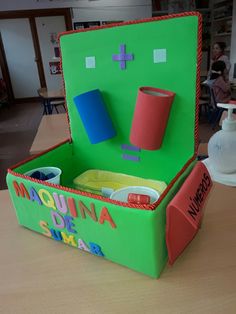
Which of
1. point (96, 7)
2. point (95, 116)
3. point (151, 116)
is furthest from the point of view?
point (96, 7)

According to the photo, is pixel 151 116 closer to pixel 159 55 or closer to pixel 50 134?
pixel 159 55

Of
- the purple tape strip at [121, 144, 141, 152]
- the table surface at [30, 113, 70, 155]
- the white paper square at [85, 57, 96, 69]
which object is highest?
the white paper square at [85, 57, 96, 69]

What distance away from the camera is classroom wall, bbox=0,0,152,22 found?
5555 millimetres

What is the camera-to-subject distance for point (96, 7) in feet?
18.6

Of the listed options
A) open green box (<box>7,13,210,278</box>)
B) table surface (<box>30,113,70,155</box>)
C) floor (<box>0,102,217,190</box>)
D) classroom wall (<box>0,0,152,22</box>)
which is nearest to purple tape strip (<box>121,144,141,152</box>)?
open green box (<box>7,13,210,278</box>)

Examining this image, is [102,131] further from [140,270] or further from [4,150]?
[4,150]

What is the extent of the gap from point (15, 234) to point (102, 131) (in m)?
0.34

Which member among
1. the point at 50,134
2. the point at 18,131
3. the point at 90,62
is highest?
the point at 90,62

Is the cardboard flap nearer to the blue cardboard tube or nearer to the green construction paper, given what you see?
the green construction paper

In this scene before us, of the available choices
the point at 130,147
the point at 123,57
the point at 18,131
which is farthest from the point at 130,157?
the point at 18,131

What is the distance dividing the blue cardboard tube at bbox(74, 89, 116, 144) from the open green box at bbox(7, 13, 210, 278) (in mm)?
29

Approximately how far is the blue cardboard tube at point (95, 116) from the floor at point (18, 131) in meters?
2.05

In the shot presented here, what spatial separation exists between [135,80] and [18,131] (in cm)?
399

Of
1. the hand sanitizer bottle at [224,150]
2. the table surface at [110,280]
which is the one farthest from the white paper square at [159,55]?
the table surface at [110,280]
